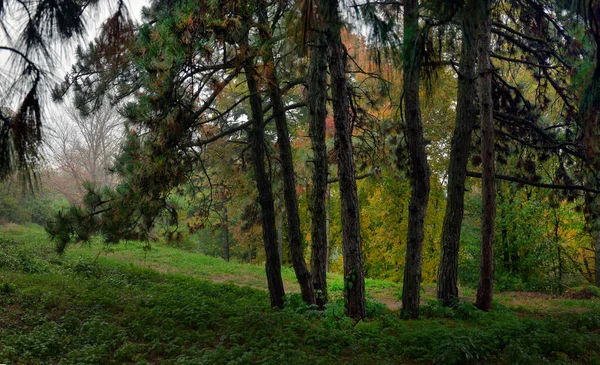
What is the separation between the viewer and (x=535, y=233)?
15.9m

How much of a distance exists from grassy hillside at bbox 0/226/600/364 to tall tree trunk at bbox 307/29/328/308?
0.93 meters

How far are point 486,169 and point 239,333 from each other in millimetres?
5993

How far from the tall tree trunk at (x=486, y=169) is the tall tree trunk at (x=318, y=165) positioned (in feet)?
10.4

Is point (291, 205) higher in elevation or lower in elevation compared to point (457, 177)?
lower

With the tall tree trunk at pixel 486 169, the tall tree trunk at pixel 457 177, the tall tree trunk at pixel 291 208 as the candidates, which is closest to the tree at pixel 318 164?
the tall tree trunk at pixel 291 208

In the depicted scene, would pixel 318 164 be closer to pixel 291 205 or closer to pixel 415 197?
pixel 291 205

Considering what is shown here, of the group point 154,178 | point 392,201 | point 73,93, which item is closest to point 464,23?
point 154,178

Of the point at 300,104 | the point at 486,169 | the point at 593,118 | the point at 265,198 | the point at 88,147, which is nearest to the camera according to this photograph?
the point at 593,118

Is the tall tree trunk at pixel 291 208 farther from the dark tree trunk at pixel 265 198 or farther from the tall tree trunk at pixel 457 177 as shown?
the tall tree trunk at pixel 457 177

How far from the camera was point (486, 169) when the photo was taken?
935 cm

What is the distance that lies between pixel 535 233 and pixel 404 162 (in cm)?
791

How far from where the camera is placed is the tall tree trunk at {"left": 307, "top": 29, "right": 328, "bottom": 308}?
27.7ft

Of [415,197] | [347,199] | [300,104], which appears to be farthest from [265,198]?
[415,197]

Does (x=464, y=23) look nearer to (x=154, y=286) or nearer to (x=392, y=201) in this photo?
(x=154, y=286)
